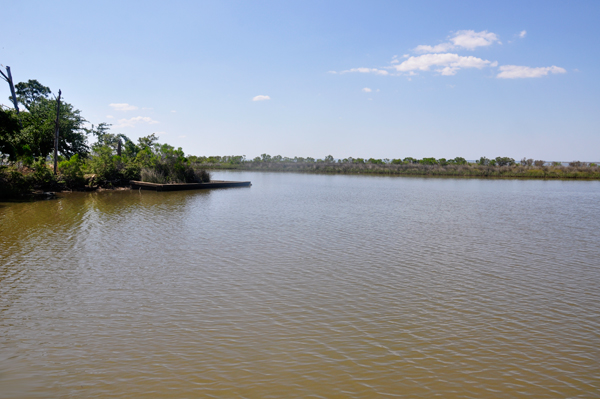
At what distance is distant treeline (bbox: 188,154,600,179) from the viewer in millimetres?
51750

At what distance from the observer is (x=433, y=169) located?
55031 mm

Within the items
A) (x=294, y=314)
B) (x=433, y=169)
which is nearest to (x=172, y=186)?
(x=294, y=314)

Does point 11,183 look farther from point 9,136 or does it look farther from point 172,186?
point 172,186

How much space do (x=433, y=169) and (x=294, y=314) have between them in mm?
53278

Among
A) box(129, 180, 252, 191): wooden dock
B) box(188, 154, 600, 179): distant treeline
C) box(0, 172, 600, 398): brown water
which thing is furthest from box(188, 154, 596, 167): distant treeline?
box(0, 172, 600, 398): brown water

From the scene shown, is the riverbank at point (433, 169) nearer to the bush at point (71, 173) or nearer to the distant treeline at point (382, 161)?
the distant treeline at point (382, 161)

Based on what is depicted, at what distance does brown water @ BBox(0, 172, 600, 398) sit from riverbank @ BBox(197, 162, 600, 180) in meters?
44.9

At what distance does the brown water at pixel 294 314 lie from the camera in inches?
157

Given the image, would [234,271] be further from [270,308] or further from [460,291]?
[460,291]

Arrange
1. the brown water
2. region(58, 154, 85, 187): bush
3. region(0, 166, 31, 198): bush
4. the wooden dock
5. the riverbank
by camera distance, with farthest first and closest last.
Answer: the riverbank, the wooden dock, region(58, 154, 85, 187): bush, region(0, 166, 31, 198): bush, the brown water

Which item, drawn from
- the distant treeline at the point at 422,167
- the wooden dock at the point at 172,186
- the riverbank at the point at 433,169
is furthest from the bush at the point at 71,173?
the riverbank at the point at 433,169

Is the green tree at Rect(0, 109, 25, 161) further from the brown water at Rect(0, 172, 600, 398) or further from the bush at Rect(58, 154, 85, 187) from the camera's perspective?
the brown water at Rect(0, 172, 600, 398)

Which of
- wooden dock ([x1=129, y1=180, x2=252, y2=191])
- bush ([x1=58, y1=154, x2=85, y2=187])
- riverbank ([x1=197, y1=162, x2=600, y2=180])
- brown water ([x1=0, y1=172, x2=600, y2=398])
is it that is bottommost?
brown water ([x1=0, y1=172, x2=600, y2=398])

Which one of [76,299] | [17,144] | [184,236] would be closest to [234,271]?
[76,299]
